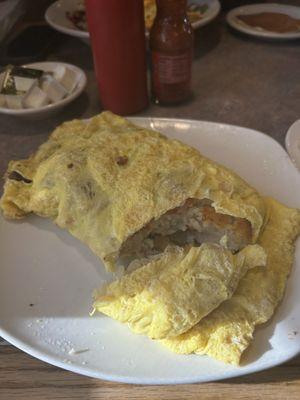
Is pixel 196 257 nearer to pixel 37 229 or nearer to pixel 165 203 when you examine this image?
pixel 165 203

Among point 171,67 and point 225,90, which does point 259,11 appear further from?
point 171,67

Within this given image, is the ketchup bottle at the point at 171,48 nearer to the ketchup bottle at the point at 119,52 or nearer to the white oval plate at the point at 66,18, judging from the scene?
the ketchup bottle at the point at 119,52

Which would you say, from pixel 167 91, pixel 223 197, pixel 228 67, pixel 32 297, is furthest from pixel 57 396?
pixel 228 67

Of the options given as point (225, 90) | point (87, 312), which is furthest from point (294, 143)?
point (87, 312)

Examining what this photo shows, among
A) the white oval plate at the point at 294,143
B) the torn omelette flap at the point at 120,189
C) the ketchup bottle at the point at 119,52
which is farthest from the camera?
the ketchup bottle at the point at 119,52

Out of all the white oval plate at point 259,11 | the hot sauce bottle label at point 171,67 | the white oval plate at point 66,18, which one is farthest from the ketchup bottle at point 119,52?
the white oval plate at point 259,11

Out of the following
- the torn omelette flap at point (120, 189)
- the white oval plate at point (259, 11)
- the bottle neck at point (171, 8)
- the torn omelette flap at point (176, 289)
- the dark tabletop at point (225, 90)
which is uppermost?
the bottle neck at point (171, 8)

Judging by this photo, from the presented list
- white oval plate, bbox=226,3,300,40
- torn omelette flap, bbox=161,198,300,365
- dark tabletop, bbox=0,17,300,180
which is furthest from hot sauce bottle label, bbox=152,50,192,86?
torn omelette flap, bbox=161,198,300,365
